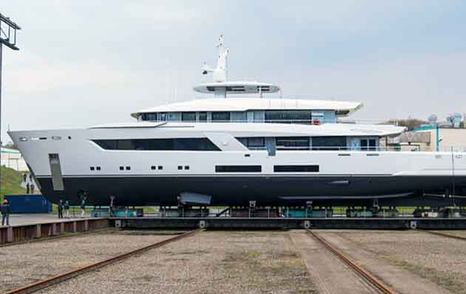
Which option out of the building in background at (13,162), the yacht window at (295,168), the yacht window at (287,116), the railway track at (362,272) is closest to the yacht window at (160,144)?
the yacht window at (295,168)

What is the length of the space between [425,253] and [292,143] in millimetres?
12747

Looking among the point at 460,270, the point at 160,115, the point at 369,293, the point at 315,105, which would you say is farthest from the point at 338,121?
the point at 369,293

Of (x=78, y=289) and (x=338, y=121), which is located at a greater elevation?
(x=338, y=121)

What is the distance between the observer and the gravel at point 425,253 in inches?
432

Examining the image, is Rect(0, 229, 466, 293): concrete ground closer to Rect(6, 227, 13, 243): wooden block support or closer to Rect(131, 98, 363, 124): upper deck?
Rect(6, 227, 13, 243): wooden block support

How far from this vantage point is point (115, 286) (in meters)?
9.71

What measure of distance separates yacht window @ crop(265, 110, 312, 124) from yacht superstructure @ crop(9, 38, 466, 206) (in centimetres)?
98

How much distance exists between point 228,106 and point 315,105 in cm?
410

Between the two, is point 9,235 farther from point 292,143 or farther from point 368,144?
point 368,144

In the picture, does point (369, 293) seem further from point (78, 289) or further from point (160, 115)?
point (160, 115)

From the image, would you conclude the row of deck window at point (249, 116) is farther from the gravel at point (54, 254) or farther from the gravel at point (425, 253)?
the gravel at point (54, 254)

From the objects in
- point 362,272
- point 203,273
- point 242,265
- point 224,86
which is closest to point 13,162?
point 224,86

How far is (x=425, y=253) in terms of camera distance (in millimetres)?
15383

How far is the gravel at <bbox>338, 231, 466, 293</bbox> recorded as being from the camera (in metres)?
11.0
